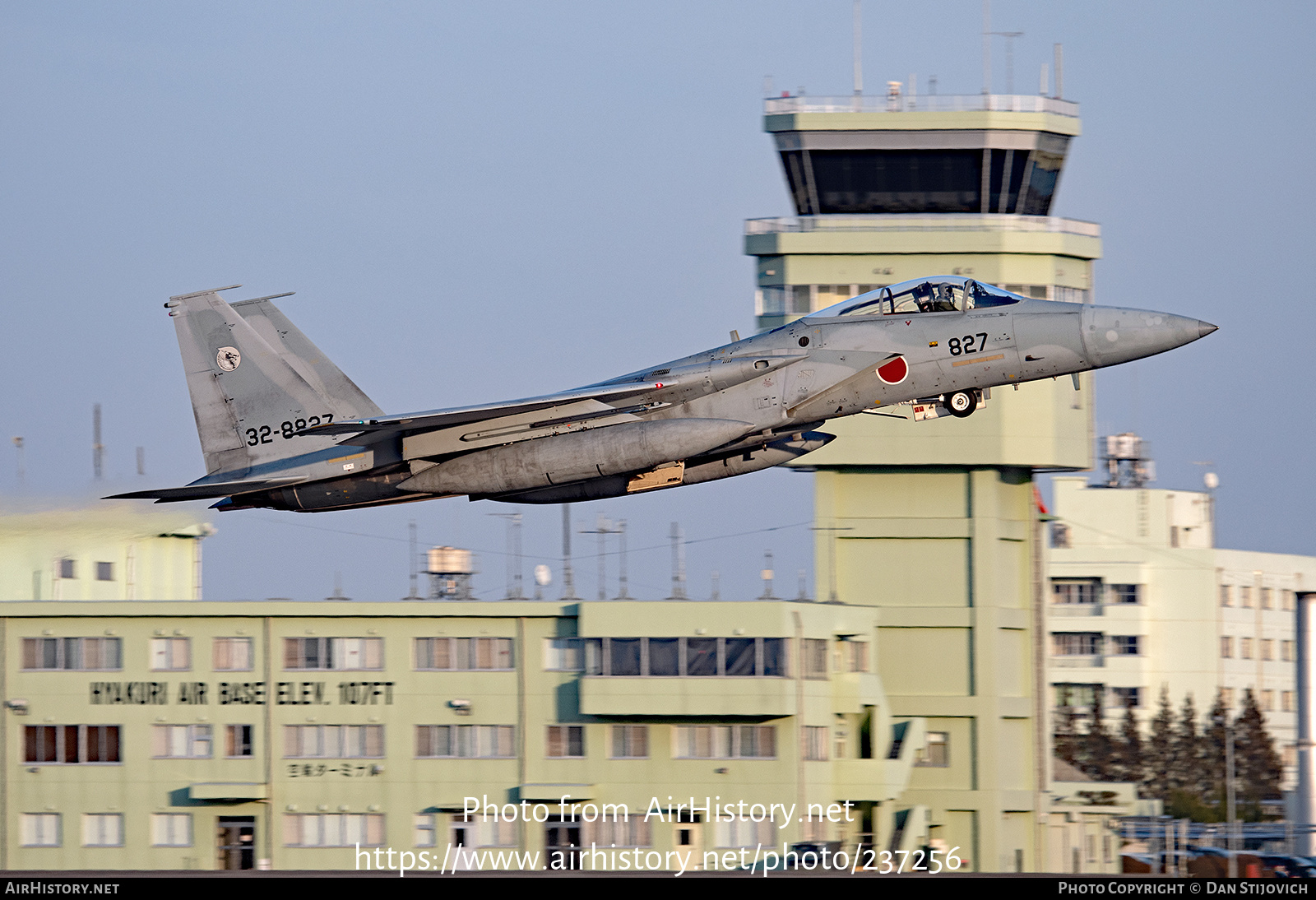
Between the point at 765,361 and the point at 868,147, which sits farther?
the point at 868,147

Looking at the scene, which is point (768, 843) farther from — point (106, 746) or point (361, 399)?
point (361, 399)

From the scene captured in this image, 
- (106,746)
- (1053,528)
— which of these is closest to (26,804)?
(106,746)

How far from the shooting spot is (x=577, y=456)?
82.8 ft

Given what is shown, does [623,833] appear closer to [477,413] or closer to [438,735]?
[438,735]

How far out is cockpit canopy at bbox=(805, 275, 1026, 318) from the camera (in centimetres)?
2558

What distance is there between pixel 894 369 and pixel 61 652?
31.2 metres

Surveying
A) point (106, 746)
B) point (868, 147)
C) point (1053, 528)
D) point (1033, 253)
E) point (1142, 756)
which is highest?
point (868, 147)

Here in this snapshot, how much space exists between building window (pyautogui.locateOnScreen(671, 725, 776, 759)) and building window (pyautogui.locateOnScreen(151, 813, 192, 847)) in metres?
13.2

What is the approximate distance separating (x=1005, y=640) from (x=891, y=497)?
5.81 meters

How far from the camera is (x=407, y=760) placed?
4653 centimetres

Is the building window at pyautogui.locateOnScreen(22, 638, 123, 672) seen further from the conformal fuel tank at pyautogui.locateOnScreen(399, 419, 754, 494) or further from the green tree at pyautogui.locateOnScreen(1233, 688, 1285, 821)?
the green tree at pyautogui.locateOnScreen(1233, 688, 1285, 821)

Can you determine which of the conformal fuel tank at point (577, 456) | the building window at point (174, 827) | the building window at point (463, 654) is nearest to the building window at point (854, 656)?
the building window at point (463, 654)

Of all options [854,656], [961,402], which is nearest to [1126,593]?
[854,656]

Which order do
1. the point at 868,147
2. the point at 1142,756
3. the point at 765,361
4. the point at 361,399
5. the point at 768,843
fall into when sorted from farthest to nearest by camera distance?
1. the point at 1142,756
2. the point at 868,147
3. the point at 768,843
4. the point at 361,399
5. the point at 765,361
